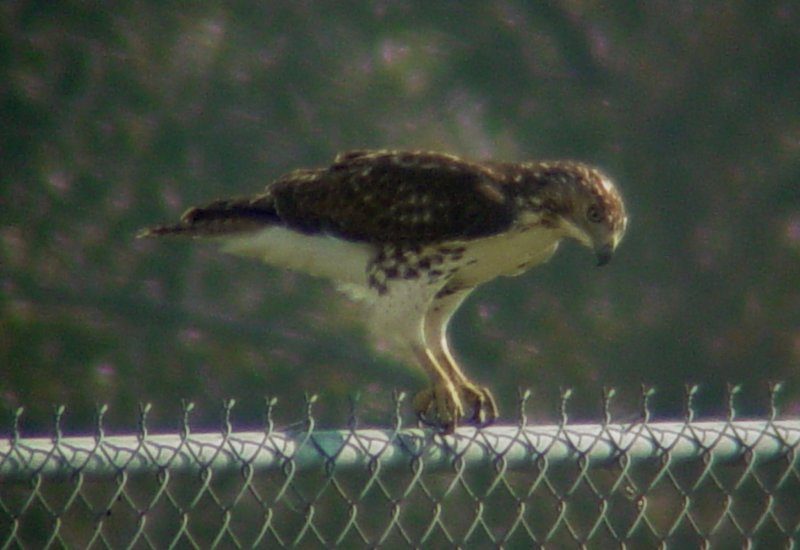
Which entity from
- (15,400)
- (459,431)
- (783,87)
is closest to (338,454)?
(459,431)

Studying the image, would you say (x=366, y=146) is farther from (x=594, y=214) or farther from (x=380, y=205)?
(x=594, y=214)

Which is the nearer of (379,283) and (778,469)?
(379,283)

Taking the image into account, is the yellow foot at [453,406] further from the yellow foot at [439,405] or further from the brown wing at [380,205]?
the brown wing at [380,205]

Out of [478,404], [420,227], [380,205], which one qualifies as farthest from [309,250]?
[478,404]

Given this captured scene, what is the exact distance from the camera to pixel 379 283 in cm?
430

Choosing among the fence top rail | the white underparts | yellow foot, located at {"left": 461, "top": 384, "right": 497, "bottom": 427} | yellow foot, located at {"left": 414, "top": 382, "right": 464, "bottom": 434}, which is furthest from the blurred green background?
the fence top rail

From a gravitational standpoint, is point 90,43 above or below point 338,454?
below

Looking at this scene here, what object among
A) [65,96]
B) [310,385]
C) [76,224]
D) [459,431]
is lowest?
[310,385]

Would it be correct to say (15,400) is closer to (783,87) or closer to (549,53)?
(549,53)

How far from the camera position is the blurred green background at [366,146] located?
5.64 metres

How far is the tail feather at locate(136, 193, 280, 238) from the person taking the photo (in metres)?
4.26

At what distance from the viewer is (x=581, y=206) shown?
13.7 ft

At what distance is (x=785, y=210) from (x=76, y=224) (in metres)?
2.43

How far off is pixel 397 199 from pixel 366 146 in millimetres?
1591
